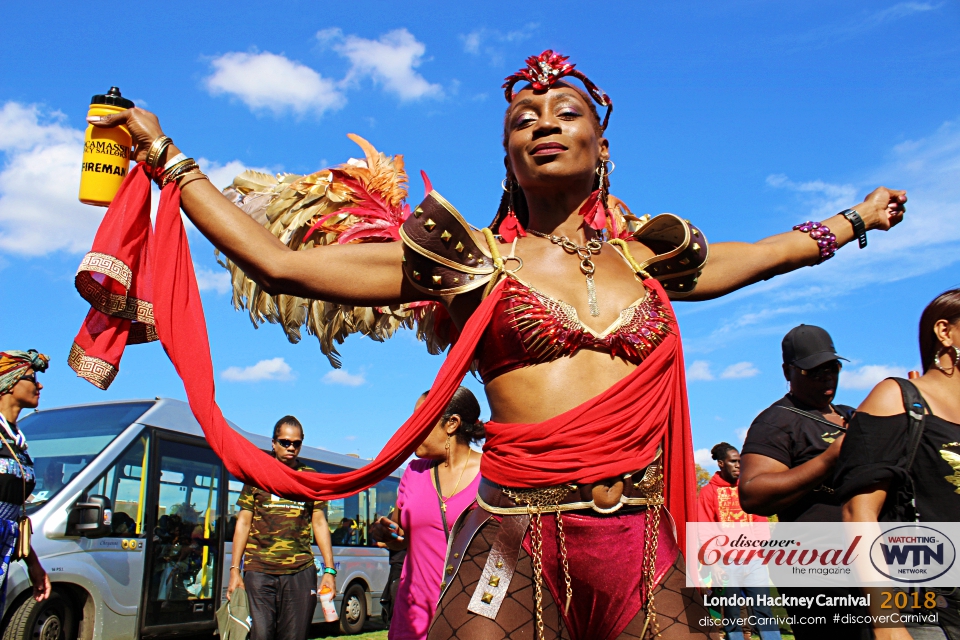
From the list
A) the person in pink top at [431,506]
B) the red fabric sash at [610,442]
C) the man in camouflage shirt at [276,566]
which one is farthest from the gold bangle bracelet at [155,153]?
the man in camouflage shirt at [276,566]

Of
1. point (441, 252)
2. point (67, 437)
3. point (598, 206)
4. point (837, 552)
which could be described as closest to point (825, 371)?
point (837, 552)

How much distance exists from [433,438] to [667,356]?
2.77m

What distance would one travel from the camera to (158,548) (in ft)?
29.8

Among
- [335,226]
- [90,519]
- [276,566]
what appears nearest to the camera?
[335,226]

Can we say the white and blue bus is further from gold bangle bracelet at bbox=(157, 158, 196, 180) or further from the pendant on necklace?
the pendant on necklace

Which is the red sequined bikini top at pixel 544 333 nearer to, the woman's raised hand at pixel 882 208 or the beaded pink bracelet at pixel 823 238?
the beaded pink bracelet at pixel 823 238

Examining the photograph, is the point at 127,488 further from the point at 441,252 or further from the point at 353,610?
the point at 441,252

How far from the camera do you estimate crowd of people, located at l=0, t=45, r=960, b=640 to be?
90.4 inches

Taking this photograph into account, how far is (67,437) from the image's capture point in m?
8.80

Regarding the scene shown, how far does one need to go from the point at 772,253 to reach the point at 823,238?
25 centimetres

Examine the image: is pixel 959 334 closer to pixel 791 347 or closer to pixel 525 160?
pixel 791 347

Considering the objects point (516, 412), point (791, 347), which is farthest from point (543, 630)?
point (791, 347)

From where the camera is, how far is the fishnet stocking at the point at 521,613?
2229 millimetres

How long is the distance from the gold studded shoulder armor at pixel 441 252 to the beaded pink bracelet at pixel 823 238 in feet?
4.42
